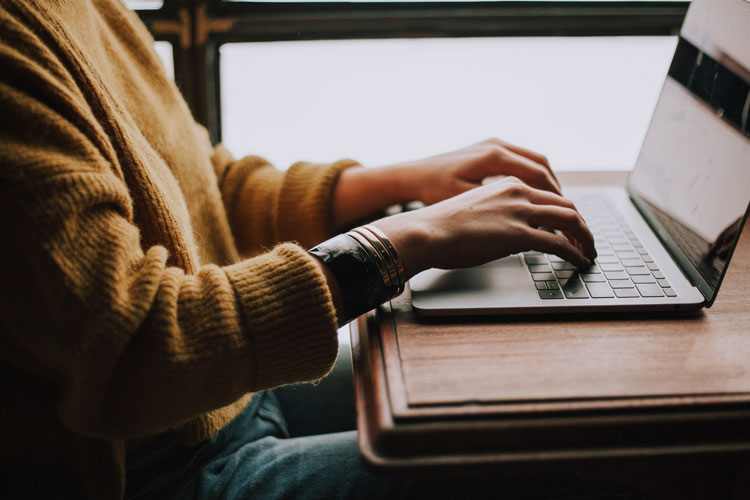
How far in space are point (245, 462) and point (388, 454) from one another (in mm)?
282

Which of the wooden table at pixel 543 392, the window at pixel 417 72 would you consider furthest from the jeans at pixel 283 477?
the window at pixel 417 72

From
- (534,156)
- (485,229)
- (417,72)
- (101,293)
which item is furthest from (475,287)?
(417,72)

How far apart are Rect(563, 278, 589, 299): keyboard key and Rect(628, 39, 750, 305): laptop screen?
0.14 m

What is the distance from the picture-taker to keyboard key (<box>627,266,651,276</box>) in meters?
0.75

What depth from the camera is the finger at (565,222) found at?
28.9 inches

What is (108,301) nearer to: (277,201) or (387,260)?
(387,260)

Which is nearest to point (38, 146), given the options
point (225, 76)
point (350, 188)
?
point (350, 188)

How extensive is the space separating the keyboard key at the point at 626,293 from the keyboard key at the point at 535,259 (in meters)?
→ 0.10

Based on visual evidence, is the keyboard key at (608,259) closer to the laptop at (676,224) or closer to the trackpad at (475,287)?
the laptop at (676,224)

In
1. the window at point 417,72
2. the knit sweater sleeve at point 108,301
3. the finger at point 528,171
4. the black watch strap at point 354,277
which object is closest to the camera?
the knit sweater sleeve at point 108,301

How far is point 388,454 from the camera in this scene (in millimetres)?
533

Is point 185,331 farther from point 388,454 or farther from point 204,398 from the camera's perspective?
point 388,454

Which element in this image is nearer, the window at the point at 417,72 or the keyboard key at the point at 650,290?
the keyboard key at the point at 650,290

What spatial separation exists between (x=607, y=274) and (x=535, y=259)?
0.28 ft
